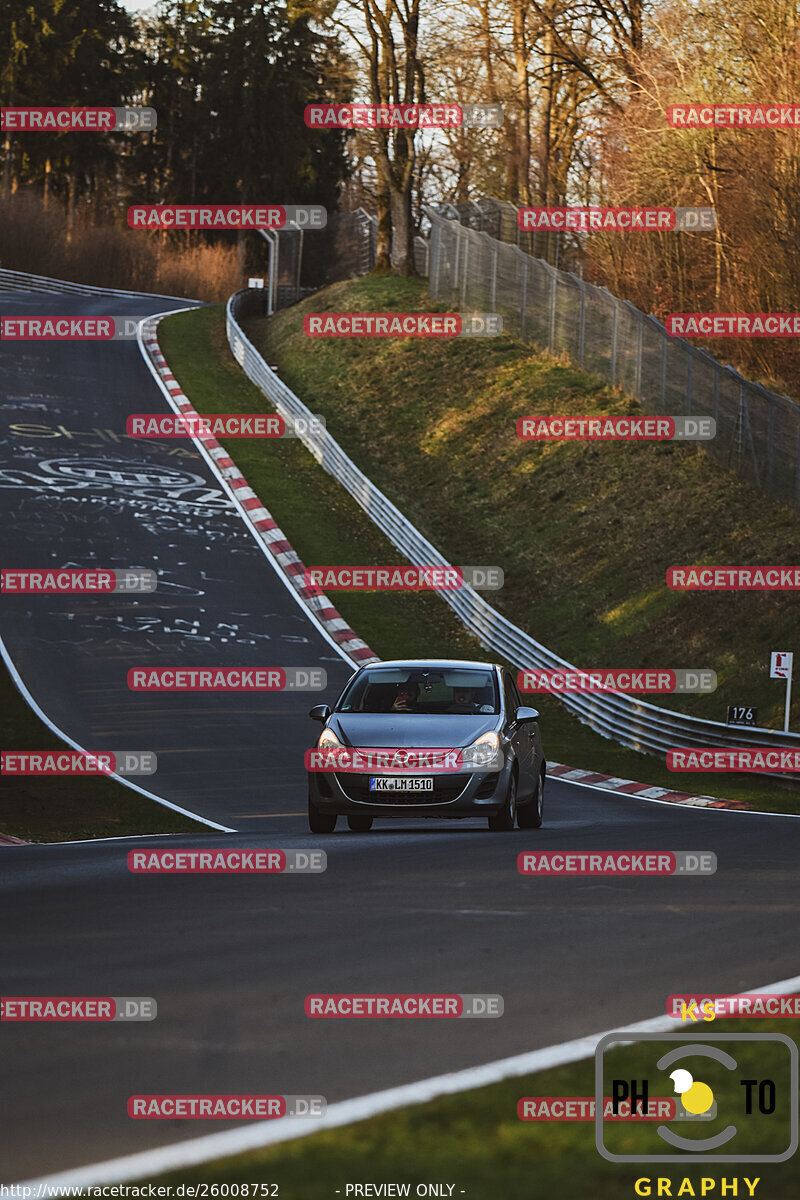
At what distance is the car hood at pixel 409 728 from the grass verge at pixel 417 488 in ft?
21.5

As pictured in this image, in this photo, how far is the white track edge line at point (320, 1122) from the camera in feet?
14.2

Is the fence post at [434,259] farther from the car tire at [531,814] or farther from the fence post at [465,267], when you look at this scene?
the car tire at [531,814]

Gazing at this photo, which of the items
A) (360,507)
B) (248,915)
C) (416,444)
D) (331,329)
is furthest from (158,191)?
(248,915)

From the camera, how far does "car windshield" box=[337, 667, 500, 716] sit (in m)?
14.1

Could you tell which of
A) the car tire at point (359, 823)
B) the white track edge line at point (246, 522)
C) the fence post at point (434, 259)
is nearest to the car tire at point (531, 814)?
the car tire at point (359, 823)

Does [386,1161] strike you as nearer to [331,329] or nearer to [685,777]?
[685,777]

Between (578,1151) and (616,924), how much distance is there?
13.2 ft

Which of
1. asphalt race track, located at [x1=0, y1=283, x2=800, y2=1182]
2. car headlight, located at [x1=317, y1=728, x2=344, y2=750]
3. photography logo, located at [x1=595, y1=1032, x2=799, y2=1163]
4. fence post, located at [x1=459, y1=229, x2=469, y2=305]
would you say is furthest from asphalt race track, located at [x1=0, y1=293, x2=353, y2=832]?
fence post, located at [x1=459, y1=229, x2=469, y2=305]

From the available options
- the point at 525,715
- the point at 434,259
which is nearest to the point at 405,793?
the point at 525,715

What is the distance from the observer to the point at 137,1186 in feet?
13.6

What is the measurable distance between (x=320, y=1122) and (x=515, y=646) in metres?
25.7

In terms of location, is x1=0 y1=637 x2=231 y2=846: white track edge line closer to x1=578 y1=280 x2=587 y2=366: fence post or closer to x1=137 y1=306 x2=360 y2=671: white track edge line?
x1=137 y1=306 x2=360 y2=671: white track edge line

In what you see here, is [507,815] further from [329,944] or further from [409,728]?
[329,944]

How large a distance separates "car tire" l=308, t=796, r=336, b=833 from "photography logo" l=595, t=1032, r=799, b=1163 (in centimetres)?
795
